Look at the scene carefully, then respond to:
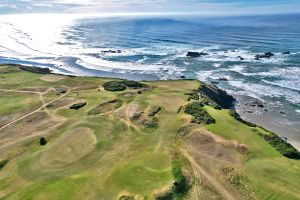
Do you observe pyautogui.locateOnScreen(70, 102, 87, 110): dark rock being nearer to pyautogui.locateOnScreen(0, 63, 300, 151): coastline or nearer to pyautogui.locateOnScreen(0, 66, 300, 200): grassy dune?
pyautogui.locateOnScreen(0, 66, 300, 200): grassy dune

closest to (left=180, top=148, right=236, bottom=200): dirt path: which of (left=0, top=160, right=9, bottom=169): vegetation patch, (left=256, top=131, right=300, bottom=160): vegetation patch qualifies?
(left=256, top=131, right=300, bottom=160): vegetation patch

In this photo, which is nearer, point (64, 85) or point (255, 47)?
point (64, 85)

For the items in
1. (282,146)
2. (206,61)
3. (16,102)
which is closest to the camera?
(282,146)

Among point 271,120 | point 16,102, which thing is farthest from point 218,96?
Result: point 16,102

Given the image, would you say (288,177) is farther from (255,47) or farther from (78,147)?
(255,47)

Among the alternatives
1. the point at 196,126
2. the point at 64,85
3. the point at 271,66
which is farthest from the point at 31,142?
the point at 271,66

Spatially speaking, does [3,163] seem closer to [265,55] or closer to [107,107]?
[107,107]
